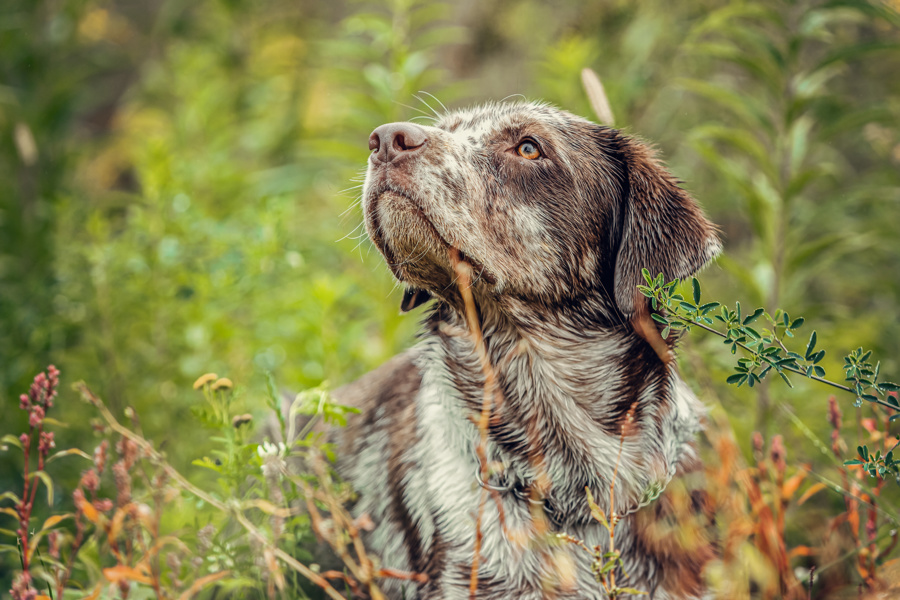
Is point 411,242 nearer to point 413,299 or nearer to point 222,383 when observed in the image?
point 413,299

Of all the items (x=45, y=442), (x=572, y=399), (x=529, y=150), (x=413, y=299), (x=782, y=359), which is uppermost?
(x=529, y=150)

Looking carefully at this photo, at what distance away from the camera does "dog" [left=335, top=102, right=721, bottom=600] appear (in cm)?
212

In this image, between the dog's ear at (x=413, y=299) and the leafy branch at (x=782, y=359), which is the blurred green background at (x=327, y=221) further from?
the leafy branch at (x=782, y=359)

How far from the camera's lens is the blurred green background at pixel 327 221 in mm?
3238

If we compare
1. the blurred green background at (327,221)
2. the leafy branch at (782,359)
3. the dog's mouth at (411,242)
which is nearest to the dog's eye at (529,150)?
the dog's mouth at (411,242)

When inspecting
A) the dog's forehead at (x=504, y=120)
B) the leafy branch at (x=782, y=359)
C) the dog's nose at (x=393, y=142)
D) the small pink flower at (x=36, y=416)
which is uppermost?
the dog's nose at (x=393, y=142)

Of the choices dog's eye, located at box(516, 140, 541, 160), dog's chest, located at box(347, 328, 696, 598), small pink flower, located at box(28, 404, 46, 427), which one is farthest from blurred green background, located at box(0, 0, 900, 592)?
small pink flower, located at box(28, 404, 46, 427)

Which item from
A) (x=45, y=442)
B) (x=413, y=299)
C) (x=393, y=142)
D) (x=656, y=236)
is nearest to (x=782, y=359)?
(x=656, y=236)

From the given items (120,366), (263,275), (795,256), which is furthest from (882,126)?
(120,366)

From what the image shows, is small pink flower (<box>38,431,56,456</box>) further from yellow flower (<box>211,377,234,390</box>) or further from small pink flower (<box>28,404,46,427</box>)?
yellow flower (<box>211,377,234,390</box>)

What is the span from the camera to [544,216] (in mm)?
2348

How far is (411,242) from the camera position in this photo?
212 cm

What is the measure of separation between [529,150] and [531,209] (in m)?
0.24

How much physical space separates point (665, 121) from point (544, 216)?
152 inches
